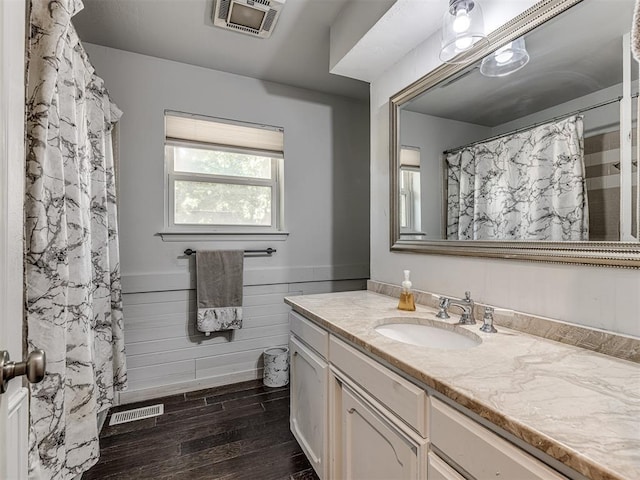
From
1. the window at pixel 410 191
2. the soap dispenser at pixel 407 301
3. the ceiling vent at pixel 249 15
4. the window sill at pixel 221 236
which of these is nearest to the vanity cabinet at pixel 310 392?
the soap dispenser at pixel 407 301

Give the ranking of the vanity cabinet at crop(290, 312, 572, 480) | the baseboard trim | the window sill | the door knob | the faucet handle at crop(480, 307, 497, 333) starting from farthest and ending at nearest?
1. the window sill
2. the baseboard trim
3. the faucet handle at crop(480, 307, 497, 333)
4. the vanity cabinet at crop(290, 312, 572, 480)
5. the door knob

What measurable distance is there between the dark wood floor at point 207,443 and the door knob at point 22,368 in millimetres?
1311

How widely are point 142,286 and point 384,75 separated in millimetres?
2068

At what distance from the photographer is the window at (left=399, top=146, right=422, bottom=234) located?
65.4 inches

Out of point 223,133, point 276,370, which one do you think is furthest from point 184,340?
point 223,133

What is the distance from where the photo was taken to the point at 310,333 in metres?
1.45

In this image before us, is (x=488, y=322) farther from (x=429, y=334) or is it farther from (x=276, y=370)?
(x=276, y=370)

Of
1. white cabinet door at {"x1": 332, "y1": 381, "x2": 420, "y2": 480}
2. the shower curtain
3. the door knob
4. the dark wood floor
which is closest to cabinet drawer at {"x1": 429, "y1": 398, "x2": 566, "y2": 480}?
white cabinet door at {"x1": 332, "y1": 381, "x2": 420, "y2": 480}

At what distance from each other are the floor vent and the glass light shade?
2.57 metres

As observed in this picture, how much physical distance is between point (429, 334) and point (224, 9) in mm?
1910

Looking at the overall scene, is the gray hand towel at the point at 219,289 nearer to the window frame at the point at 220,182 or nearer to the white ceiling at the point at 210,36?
the window frame at the point at 220,182

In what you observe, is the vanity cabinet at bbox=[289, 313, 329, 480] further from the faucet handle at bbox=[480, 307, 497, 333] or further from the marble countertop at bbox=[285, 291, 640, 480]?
the faucet handle at bbox=[480, 307, 497, 333]

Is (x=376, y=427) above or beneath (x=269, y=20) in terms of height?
beneath

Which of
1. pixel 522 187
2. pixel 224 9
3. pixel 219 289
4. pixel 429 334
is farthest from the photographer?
pixel 219 289
